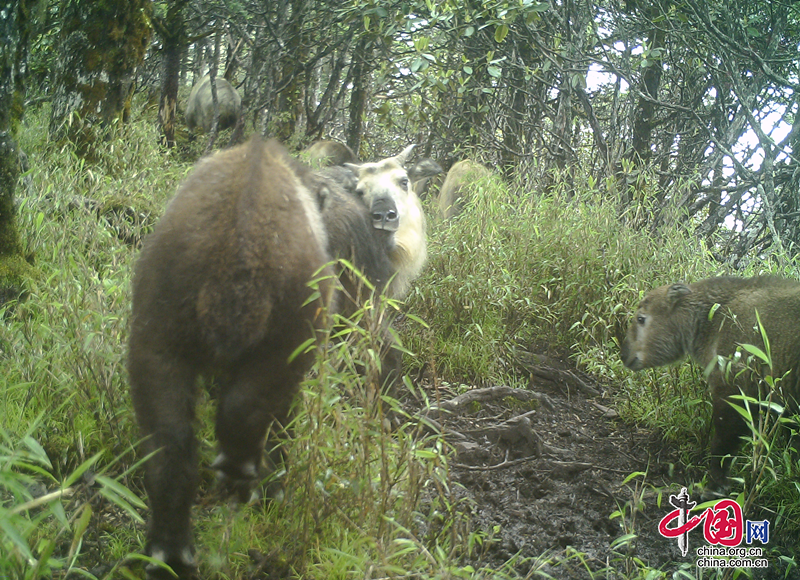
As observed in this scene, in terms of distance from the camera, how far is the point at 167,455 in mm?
2088

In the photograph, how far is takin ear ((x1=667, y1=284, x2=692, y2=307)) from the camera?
3936mm

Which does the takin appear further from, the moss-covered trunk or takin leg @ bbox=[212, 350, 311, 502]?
takin leg @ bbox=[212, 350, 311, 502]

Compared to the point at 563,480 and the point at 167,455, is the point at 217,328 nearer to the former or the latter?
Answer: the point at 167,455

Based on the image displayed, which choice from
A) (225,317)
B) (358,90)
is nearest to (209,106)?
(358,90)

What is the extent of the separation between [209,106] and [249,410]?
11.5 metres

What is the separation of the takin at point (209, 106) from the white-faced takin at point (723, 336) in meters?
9.61

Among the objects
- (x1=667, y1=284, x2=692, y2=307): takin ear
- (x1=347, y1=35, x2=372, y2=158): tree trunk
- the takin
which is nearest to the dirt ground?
(x1=667, y1=284, x2=692, y2=307): takin ear

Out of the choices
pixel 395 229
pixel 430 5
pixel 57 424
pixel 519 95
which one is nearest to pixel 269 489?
pixel 57 424

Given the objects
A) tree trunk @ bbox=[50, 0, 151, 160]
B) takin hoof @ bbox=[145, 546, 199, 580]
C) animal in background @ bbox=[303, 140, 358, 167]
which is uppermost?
tree trunk @ bbox=[50, 0, 151, 160]

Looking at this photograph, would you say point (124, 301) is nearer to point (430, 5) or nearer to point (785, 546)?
point (785, 546)

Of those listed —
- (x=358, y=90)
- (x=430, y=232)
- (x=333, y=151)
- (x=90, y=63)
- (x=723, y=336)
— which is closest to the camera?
(x=723, y=336)

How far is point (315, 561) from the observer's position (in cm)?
236

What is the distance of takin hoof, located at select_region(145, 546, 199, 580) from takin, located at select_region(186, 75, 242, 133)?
1061 cm

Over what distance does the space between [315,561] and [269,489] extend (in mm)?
473
